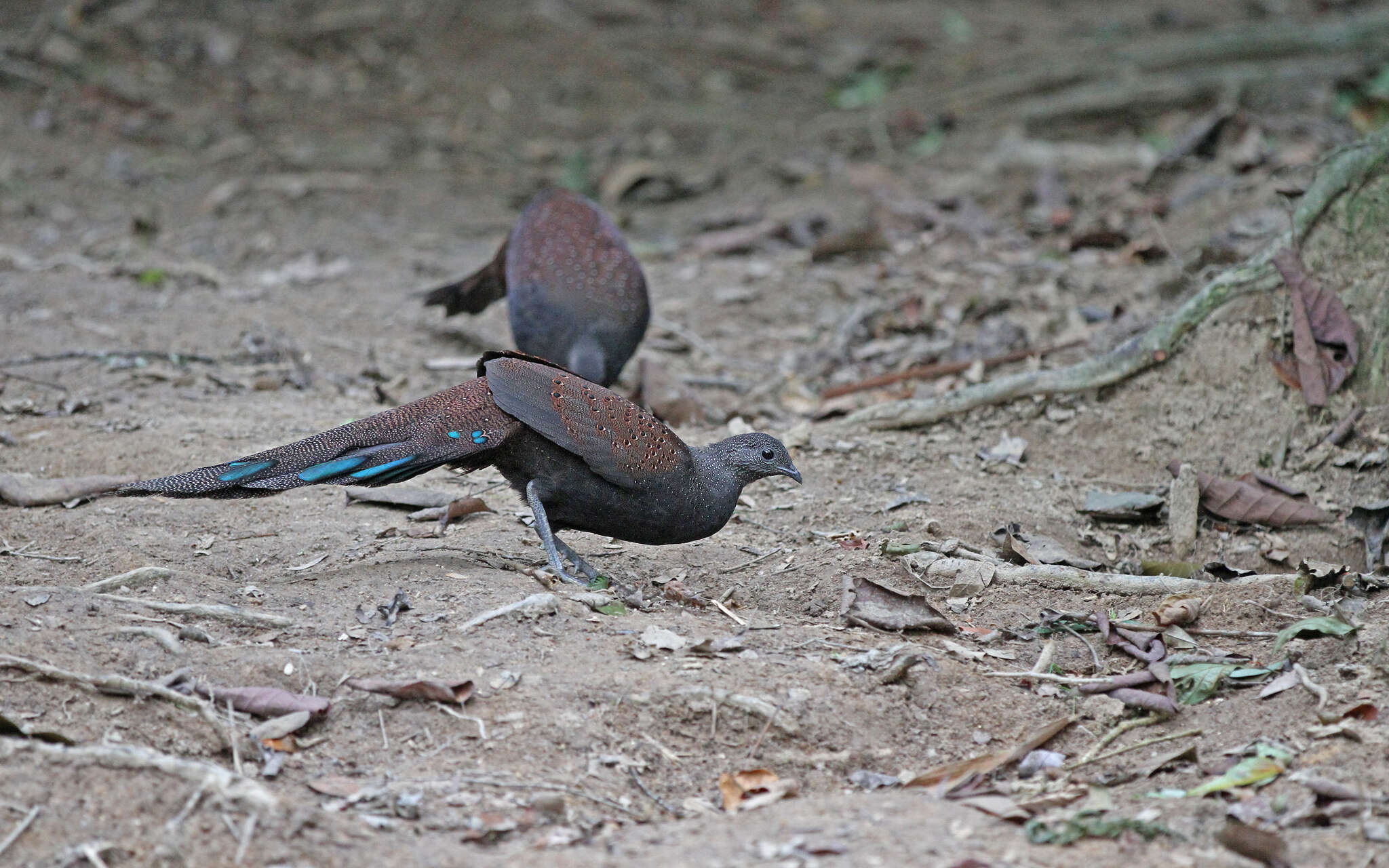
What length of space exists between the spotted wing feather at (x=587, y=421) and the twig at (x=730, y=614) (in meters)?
0.50

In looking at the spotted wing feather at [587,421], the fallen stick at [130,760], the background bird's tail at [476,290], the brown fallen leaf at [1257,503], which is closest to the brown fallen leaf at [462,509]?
the spotted wing feather at [587,421]

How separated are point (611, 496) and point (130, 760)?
195 centimetres

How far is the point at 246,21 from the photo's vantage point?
40.3ft

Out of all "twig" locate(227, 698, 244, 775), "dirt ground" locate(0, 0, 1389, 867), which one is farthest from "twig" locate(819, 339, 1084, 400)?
"twig" locate(227, 698, 244, 775)

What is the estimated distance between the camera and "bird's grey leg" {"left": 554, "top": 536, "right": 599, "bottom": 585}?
15.7 feet

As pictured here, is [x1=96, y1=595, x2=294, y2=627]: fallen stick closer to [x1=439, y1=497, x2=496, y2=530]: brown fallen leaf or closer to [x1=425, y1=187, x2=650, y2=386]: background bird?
[x1=439, y1=497, x2=496, y2=530]: brown fallen leaf

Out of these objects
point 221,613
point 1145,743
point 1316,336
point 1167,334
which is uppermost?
point 1316,336

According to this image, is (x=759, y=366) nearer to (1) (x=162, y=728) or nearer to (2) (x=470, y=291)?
(2) (x=470, y=291)

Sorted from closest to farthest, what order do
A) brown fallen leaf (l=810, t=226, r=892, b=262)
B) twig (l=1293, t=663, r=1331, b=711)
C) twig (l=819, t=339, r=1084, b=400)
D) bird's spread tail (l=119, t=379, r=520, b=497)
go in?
twig (l=1293, t=663, r=1331, b=711) → bird's spread tail (l=119, t=379, r=520, b=497) → twig (l=819, t=339, r=1084, b=400) → brown fallen leaf (l=810, t=226, r=892, b=262)

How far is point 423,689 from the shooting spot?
3521mm

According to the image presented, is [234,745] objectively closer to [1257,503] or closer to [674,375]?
[1257,503]

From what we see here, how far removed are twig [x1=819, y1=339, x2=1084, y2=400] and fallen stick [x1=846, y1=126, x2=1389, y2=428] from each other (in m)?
0.57

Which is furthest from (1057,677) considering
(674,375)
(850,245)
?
(850,245)

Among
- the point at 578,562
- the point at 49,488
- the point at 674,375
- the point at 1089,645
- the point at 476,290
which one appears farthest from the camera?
the point at 476,290
